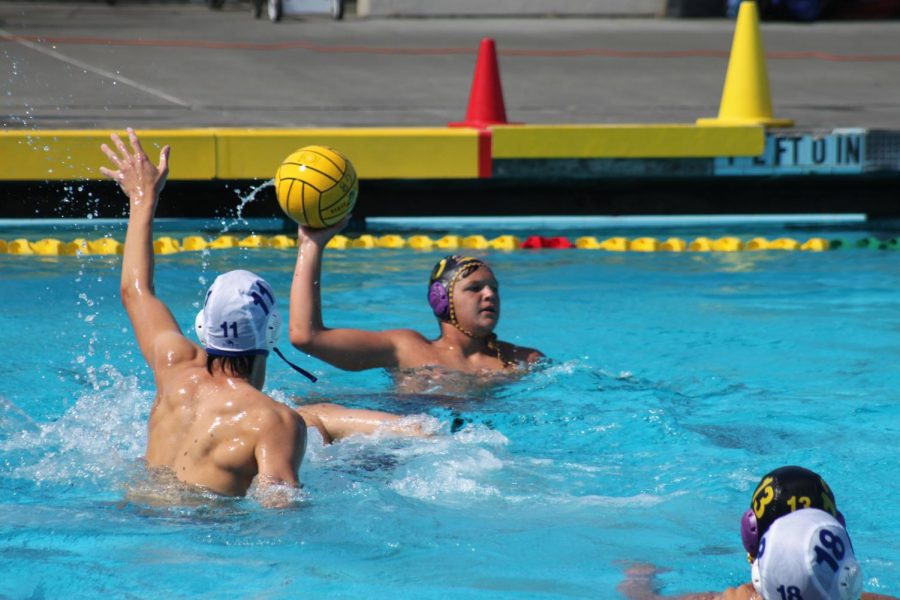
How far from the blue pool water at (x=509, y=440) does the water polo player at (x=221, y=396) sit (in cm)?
16

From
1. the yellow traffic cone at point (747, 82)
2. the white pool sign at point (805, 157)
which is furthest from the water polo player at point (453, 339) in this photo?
the yellow traffic cone at point (747, 82)

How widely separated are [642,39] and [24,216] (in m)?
9.12

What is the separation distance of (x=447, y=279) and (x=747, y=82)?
16.4 ft

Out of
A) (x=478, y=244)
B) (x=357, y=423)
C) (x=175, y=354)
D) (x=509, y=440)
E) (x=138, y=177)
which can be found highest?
(x=138, y=177)

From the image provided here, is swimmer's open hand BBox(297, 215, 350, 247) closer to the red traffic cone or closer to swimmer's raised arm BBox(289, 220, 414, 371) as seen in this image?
swimmer's raised arm BBox(289, 220, 414, 371)

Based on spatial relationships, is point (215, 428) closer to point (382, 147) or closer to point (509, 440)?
point (509, 440)

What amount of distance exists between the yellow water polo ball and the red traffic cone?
4.53 metres

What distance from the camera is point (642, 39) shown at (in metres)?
16.0

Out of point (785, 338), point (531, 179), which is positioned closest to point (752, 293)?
point (785, 338)

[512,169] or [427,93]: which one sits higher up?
[427,93]

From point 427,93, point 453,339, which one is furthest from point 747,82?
point 453,339

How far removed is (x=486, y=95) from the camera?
9438mm

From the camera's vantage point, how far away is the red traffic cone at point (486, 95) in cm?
940

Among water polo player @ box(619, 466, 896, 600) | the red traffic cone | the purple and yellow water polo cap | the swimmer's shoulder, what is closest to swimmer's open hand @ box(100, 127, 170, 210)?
the swimmer's shoulder
